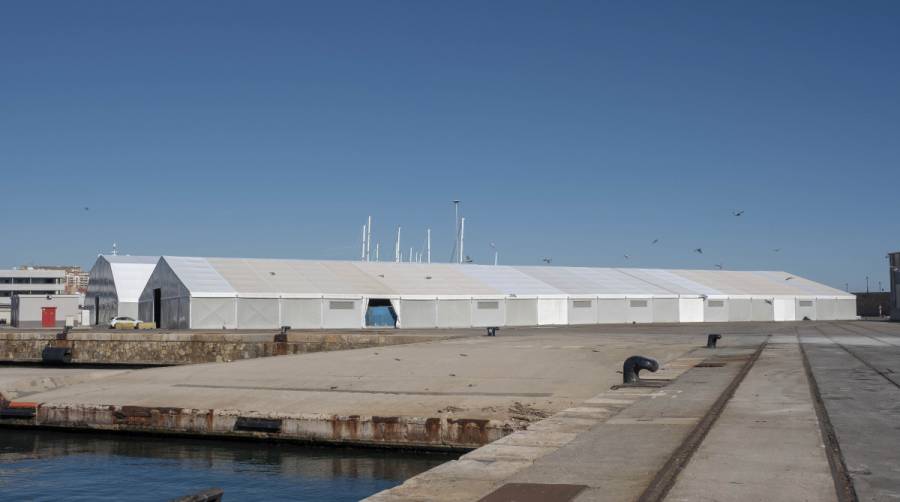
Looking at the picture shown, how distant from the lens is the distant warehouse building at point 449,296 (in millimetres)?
63969

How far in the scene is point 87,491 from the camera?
1764cm

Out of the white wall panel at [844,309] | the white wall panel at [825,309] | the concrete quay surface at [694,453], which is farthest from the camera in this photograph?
the white wall panel at [844,309]

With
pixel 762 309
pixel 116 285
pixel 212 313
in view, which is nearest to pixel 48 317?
pixel 116 285

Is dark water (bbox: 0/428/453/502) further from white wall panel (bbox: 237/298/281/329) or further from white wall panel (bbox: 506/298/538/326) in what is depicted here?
white wall panel (bbox: 506/298/538/326)

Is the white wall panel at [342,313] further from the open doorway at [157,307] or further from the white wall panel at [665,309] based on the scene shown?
the white wall panel at [665,309]

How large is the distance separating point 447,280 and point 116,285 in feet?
99.3

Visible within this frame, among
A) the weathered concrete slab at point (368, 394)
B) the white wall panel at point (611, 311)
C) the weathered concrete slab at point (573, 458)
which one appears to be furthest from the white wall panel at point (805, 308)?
the weathered concrete slab at point (573, 458)

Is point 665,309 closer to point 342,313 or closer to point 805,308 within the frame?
point 805,308

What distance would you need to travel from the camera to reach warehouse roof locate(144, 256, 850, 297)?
66.8 metres

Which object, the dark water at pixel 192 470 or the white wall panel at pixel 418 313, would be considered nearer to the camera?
the dark water at pixel 192 470

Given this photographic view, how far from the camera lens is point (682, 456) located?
10.9 meters

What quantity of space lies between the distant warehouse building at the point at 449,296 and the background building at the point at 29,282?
86.2m

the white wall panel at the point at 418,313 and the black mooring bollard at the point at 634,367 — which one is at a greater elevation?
the white wall panel at the point at 418,313

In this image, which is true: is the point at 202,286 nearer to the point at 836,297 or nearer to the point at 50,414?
the point at 50,414
